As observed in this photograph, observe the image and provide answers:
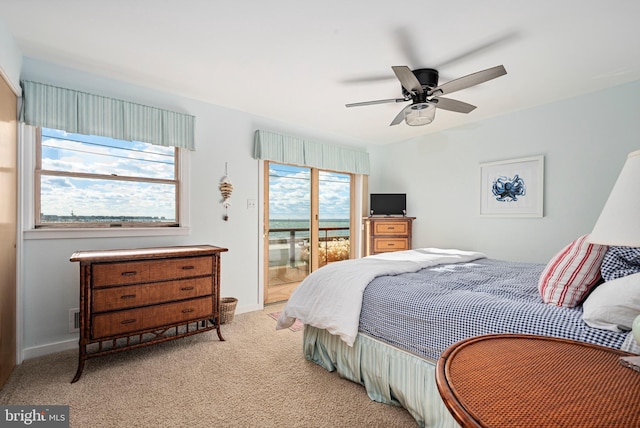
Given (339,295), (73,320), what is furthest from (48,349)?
(339,295)

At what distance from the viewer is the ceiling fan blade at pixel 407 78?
2.11 metres

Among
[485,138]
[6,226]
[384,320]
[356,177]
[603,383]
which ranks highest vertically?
[485,138]

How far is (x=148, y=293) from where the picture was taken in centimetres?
247

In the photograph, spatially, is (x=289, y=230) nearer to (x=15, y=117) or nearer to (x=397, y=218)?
(x=397, y=218)

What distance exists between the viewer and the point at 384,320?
191 cm

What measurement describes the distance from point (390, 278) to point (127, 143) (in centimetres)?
274

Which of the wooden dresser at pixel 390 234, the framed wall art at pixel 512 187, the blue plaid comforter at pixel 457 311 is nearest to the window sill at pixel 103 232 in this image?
the blue plaid comforter at pixel 457 311

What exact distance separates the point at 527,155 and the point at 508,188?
0.42 meters

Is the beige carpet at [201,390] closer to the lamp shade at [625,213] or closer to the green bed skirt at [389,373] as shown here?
the green bed skirt at [389,373]

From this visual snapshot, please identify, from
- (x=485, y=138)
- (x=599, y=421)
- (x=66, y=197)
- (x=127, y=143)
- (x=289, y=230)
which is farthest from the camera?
(x=289, y=230)

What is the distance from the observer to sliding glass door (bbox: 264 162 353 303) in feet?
13.7

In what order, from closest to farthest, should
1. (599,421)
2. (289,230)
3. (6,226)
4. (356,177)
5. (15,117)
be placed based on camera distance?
(599,421) < (6,226) < (15,117) < (289,230) < (356,177)

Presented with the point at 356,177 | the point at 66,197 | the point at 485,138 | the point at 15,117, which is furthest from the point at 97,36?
the point at 485,138

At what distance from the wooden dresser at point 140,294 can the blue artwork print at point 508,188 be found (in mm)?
3351
